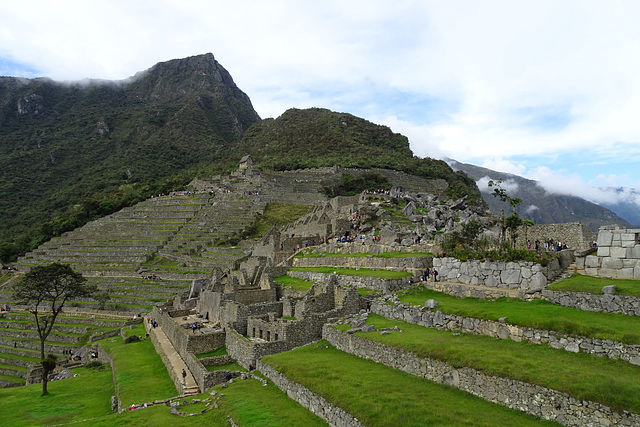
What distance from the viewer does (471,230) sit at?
2606cm

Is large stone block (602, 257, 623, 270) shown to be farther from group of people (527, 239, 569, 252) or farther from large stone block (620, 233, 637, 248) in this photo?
group of people (527, 239, 569, 252)

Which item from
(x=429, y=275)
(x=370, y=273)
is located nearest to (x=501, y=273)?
(x=429, y=275)

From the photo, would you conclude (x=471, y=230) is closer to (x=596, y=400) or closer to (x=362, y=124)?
(x=596, y=400)

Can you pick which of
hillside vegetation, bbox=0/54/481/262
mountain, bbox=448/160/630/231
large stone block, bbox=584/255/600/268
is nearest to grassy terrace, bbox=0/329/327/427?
large stone block, bbox=584/255/600/268

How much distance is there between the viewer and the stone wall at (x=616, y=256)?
12836mm

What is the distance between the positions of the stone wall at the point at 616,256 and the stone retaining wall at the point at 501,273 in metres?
1.29

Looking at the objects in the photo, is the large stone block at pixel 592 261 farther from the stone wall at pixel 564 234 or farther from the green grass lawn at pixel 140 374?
the green grass lawn at pixel 140 374

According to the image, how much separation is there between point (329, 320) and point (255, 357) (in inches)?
132

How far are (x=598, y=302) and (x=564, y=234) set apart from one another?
9033 millimetres

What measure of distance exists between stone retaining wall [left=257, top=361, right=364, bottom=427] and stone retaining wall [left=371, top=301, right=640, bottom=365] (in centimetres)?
484

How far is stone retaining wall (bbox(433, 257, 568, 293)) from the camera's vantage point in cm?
1425

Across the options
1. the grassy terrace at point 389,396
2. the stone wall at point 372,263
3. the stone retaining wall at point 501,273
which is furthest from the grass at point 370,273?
the grassy terrace at point 389,396

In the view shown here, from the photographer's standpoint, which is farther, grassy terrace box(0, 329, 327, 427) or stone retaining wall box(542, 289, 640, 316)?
grassy terrace box(0, 329, 327, 427)

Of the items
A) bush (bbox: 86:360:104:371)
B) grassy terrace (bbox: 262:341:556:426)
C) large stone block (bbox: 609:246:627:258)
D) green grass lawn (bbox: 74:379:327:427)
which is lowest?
bush (bbox: 86:360:104:371)
